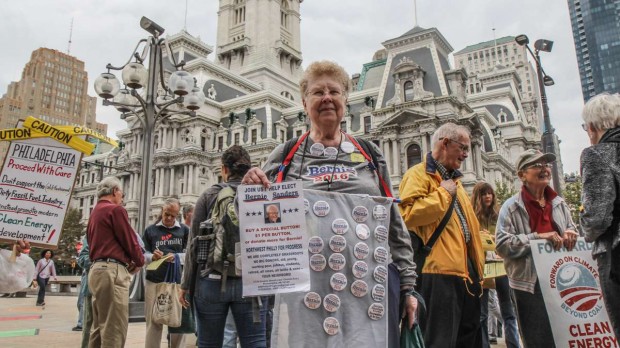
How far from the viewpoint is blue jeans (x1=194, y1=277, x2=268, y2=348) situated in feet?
11.8

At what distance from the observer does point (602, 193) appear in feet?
10.7

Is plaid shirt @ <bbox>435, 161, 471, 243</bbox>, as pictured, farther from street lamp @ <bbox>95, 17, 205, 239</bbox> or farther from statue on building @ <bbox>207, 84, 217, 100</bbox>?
statue on building @ <bbox>207, 84, 217, 100</bbox>

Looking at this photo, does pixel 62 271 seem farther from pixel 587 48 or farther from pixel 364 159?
pixel 587 48

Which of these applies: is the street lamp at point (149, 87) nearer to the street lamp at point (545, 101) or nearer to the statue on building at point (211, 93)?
the street lamp at point (545, 101)

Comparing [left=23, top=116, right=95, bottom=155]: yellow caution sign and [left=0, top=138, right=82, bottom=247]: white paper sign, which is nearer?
[left=0, top=138, right=82, bottom=247]: white paper sign

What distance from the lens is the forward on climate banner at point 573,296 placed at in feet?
13.6

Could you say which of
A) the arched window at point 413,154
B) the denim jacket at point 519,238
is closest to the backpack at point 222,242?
the denim jacket at point 519,238

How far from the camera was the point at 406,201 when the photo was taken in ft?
12.4

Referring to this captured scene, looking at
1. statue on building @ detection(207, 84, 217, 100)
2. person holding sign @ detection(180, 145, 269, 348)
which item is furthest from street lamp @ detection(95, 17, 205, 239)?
statue on building @ detection(207, 84, 217, 100)

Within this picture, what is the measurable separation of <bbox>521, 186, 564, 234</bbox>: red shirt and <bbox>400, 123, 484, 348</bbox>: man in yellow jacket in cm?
86

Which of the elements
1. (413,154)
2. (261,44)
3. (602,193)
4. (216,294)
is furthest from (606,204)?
(261,44)

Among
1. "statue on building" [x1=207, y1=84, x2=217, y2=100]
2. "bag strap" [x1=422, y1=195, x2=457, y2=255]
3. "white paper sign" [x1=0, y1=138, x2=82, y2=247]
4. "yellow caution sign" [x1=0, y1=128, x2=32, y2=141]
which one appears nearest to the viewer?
"bag strap" [x1=422, y1=195, x2=457, y2=255]

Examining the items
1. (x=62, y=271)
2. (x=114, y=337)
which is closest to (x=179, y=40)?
(x=62, y=271)

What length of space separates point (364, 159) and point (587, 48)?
381 feet
